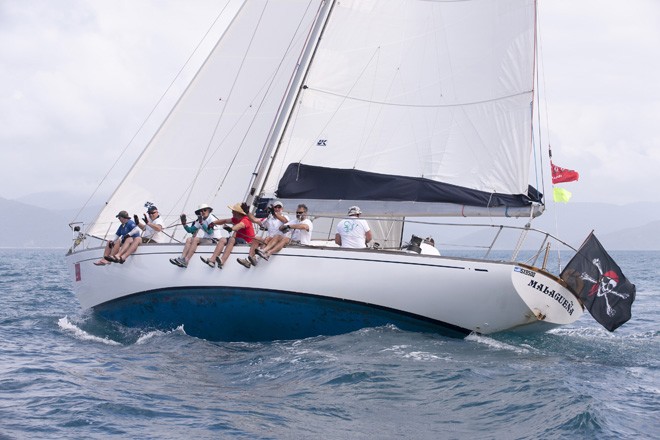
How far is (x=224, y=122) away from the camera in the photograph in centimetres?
1727

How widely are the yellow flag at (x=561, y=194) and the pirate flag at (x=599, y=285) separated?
3.12 feet

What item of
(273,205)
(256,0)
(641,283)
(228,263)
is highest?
(256,0)

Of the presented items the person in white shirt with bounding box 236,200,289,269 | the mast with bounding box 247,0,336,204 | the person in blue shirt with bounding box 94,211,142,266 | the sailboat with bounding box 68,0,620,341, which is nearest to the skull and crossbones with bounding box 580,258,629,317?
the sailboat with bounding box 68,0,620,341

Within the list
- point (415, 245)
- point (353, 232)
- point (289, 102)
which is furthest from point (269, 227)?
point (415, 245)

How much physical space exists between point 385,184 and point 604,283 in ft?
12.8

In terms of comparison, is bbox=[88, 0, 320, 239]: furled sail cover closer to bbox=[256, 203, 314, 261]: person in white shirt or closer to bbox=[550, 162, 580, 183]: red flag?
bbox=[256, 203, 314, 261]: person in white shirt

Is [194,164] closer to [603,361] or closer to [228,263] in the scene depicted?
[228,263]

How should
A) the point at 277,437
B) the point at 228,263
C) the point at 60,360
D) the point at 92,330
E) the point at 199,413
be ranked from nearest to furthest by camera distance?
the point at 277,437 < the point at 199,413 < the point at 60,360 < the point at 228,263 < the point at 92,330

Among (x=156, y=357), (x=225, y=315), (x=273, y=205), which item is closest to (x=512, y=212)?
(x=273, y=205)

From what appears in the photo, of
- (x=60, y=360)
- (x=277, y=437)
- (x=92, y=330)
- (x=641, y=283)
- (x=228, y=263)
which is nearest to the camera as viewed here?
(x=277, y=437)

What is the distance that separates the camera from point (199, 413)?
924 cm

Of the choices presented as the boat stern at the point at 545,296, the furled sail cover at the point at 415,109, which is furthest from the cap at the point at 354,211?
the boat stern at the point at 545,296

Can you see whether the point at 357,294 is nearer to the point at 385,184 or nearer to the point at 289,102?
the point at 385,184

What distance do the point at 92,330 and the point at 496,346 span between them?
768 centimetres
